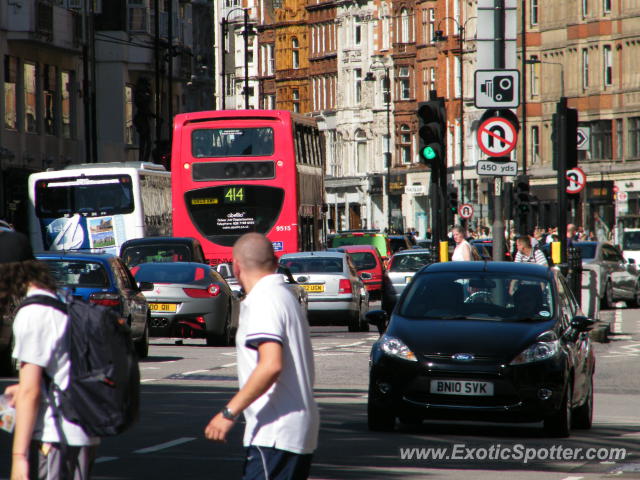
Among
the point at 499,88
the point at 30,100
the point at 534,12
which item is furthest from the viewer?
the point at 534,12

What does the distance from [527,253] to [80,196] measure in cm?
1551

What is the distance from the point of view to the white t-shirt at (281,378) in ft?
22.3

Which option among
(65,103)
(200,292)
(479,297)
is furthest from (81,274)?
(65,103)

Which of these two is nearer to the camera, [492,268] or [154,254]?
[492,268]

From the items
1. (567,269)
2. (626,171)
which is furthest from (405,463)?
(626,171)

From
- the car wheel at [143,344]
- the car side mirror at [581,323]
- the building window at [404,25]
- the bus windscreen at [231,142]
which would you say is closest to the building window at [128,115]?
the bus windscreen at [231,142]

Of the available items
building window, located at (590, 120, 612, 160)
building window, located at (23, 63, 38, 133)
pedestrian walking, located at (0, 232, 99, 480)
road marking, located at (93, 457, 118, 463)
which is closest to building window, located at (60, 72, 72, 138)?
building window, located at (23, 63, 38, 133)

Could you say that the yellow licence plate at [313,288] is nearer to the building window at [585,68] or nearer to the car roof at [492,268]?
the car roof at [492,268]

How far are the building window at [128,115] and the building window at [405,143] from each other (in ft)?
159

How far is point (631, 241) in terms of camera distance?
158ft

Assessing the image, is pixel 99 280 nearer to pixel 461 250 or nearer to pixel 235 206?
pixel 461 250

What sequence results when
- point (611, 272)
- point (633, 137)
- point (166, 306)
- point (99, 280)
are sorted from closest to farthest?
point (99, 280), point (166, 306), point (611, 272), point (633, 137)

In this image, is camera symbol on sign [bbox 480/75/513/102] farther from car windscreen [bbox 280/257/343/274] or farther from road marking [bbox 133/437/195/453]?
car windscreen [bbox 280/257/343/274]

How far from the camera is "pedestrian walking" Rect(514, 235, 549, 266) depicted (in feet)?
92.9
